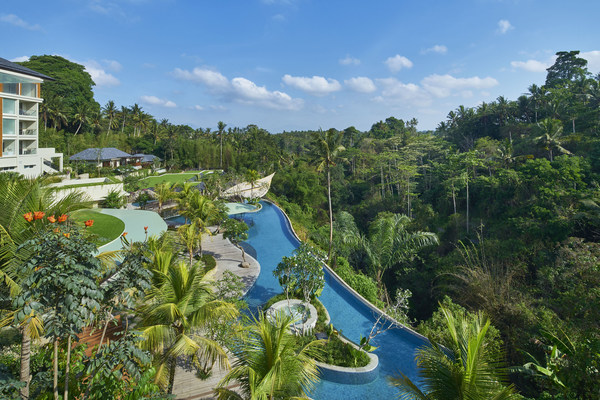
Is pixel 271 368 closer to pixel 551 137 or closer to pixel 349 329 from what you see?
pixel 349 329

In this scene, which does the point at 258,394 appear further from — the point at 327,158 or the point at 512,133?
the point at 512,133

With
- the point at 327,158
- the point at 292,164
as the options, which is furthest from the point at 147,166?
Result: the point at 327,158

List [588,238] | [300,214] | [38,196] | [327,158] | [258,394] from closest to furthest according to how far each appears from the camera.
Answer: [258,394] < [38,196] < [588,238] < [327,158] < [300,214]

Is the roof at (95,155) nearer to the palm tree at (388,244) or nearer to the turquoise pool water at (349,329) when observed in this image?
the turquoise pool water at (349,329)

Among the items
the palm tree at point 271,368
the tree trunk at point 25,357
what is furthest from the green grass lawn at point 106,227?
the palm tree at point 271,368

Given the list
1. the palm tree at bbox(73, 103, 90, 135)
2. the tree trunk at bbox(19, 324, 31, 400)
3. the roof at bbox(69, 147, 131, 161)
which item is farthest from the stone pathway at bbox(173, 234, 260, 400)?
the palm tree at bbox(73, 103, 90, 135)
